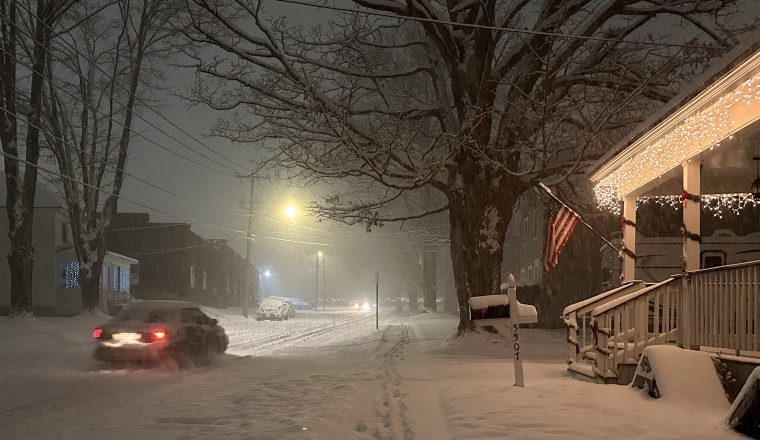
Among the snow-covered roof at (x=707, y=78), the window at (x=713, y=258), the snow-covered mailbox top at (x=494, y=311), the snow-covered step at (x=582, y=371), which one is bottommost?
the snow-covered step at (x=582, y=371)

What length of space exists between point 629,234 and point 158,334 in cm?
962

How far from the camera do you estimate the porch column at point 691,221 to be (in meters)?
9.97

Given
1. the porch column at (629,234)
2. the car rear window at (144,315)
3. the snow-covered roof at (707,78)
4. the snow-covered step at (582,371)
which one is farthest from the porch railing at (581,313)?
the car rear window at (144,315)

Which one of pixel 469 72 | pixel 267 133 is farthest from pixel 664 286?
pixel 267 133

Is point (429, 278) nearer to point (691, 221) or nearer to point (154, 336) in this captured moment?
point (154, 336)

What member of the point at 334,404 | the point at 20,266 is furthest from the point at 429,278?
the point at 334,404

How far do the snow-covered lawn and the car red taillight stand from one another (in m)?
0.66

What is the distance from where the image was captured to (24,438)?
7.89 metres

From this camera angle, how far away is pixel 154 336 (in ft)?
50.8

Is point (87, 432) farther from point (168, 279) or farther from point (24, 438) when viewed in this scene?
point (168, 279)

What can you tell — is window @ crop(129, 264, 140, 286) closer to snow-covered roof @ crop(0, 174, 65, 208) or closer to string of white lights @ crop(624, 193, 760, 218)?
snow-covered roof @ crop(0, 174, 65, 208)

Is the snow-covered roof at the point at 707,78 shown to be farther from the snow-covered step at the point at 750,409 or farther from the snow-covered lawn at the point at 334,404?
the snow-covered lawn at the point at 334,404

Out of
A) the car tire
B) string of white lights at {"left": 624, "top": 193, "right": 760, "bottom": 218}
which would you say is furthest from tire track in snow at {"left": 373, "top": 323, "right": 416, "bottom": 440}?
string of white lights at {"left": 624, "top": 193, "right": 760, "bottom": 218}

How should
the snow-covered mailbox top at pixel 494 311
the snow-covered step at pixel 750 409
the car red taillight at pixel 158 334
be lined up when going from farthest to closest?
1. the car red taillight at pixel 158 334
2. the snow-covered mailbox top at pixel 494 311
3. the snow-covered step at pixel 750 409
